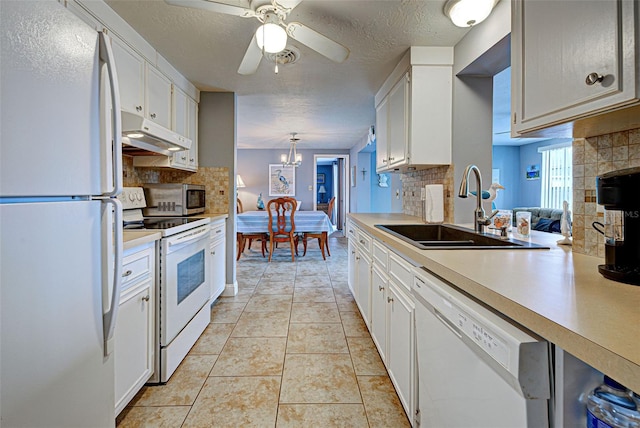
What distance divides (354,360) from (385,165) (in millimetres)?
1775

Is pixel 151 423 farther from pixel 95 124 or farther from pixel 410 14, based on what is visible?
pixel 410 14

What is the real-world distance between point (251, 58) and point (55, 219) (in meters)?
1.53

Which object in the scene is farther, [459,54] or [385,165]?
[385,165]

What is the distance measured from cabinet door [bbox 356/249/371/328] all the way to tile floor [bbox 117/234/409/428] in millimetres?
190

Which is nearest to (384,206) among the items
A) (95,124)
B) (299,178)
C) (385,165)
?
(299,178)

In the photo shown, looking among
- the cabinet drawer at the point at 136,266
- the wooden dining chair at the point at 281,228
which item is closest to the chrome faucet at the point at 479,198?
the cabinet drawer at the point at 136,266

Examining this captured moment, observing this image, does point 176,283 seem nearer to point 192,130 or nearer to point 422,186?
point 192,130

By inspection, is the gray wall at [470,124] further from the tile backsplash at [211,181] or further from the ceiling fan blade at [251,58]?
the tile backsplash at [211,181]

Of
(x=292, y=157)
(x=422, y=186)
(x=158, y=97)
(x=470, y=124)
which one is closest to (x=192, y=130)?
(x=158, y=97)

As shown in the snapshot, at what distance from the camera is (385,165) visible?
9.96 feet

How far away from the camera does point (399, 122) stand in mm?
2604

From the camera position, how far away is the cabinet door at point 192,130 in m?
3.12

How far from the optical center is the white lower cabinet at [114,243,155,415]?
144cm

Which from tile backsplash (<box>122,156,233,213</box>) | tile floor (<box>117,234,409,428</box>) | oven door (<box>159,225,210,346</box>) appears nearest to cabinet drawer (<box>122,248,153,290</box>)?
oven door (<box>159,225,210,346</box>)
